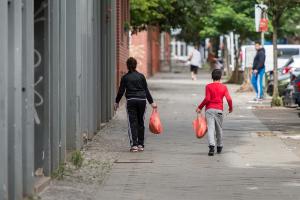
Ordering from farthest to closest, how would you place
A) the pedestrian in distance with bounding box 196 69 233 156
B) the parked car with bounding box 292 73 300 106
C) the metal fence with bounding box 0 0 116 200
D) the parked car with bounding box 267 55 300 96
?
the parked car with bounding box 267 55 300 96, the parked car with bounding box 292 73 300 106, the pedestrian in distance with bounding box 196 69 233 156, the metal fence with bounding box 0 0 116 200

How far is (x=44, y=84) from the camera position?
11656 mm

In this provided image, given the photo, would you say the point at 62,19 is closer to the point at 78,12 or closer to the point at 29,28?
the point at 78,12

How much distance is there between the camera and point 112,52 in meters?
21.8

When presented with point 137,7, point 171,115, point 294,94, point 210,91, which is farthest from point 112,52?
point 137,7

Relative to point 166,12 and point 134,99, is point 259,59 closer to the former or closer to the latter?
point 166,12

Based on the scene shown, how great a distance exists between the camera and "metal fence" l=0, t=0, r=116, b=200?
9.14 metres

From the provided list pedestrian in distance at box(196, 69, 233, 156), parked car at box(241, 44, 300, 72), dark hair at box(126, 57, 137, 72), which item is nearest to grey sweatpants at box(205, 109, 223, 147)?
pedestrian in distance at box(196, 69, 233, 156)

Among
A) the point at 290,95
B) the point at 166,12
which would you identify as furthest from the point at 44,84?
the point at 166,12

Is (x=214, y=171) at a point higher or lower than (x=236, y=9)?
lower

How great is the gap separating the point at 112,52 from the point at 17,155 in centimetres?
1256

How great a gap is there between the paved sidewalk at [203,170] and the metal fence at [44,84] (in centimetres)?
85

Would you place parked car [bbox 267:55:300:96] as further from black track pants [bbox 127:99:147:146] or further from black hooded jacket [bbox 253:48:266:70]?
black track pants [bbox 127:99:147:146]

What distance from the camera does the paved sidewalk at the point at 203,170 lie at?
35.3ft

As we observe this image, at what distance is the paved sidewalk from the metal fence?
846mm
